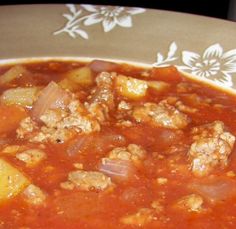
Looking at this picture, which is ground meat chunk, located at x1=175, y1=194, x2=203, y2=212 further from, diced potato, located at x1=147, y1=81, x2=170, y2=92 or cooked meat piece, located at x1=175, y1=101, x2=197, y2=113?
diced potato, located at x1=147, y1=81, x2=170, y2=92

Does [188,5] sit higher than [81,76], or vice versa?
[81,76]

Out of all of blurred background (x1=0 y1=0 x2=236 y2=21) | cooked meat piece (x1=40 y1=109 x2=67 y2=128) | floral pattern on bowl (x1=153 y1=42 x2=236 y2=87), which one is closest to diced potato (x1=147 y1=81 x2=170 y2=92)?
floral pattern on bowl (x1=153 y1=42 x2=236 y2=87)

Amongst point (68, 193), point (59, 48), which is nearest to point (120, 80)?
point (59, 48)

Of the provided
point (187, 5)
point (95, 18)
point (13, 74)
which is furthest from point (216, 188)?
point (187, 5)

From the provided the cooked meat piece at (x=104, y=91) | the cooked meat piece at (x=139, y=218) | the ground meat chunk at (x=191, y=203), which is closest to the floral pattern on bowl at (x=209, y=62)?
the cooked meat piece at (x=104, y=91)

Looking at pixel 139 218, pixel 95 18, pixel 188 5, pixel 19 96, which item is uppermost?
pixel 95 18

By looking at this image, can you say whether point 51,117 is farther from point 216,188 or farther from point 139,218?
point 216,188
